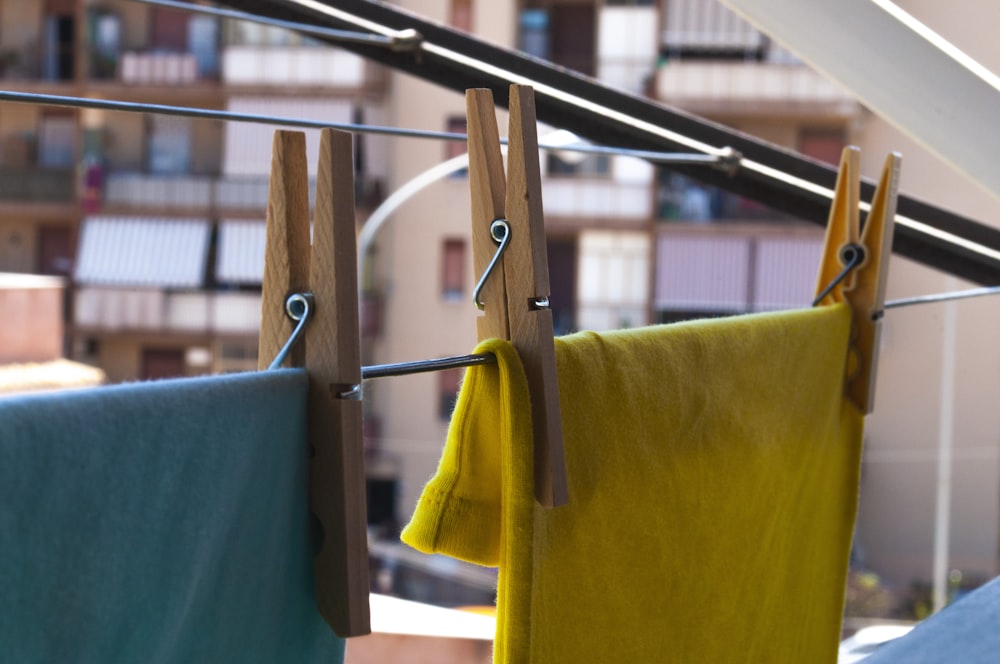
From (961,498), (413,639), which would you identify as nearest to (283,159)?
(413,639)

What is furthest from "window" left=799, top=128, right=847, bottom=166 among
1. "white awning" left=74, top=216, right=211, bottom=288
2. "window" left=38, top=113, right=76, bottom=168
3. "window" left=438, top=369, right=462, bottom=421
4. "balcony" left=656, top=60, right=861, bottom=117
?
"window" left=38, top=113, right=76, bottom=168

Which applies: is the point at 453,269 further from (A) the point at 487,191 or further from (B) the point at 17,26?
(A) the point at 487,191

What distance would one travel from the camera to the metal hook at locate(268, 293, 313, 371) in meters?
0.47

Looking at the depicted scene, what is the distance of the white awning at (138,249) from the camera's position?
8680 millimetres

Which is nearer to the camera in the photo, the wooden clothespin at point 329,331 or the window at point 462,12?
the wooden clothespin at point 329,331

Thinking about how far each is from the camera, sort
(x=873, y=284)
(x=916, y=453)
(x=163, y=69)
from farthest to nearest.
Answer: (x=163, y=69), (x=916, y=453), (x=873, y=284)

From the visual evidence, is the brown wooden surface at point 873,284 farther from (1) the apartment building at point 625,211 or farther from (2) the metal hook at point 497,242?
(1) the apartment building at point 625,211

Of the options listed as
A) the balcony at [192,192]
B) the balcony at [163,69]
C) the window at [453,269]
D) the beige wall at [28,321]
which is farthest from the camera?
the balcony at [163,69]

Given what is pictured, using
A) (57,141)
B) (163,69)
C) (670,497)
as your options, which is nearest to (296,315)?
(670,497)

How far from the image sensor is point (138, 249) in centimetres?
882

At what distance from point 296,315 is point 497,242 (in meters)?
0.14

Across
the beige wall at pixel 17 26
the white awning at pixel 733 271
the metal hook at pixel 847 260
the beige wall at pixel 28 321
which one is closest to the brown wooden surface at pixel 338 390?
the metal hook at pixel 847 260

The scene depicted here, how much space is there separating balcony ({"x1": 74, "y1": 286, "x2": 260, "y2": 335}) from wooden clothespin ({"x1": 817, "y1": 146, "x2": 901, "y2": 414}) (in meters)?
7.71

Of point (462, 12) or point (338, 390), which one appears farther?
point (462, 12)
